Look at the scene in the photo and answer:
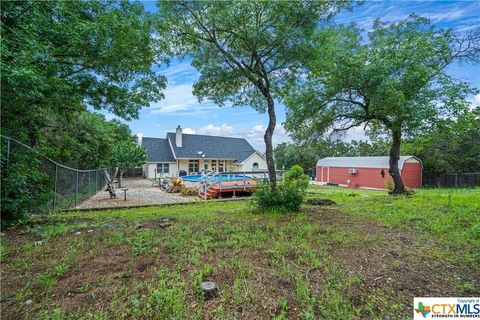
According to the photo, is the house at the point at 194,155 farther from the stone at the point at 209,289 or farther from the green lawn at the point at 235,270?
the stone at the point at 209,289

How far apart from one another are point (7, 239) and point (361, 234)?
18.1 feet

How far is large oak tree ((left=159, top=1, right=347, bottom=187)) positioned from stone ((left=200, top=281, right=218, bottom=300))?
3.97 metres

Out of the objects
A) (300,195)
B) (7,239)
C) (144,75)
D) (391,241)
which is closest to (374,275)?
(391,241)

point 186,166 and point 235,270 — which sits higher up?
point 186,166

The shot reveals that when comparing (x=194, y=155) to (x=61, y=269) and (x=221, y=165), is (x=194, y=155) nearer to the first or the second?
(x=221, y=165)

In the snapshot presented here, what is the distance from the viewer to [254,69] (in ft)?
19.9

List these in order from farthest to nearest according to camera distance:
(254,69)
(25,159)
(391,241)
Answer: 1. (254,69)
2. (25,159)
3. (391,241)

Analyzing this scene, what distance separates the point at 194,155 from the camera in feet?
84.3

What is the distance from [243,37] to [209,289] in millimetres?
5220

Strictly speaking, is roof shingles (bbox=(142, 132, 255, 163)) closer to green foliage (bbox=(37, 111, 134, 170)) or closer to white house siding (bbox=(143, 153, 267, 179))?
white house siding (bbox=(143, 153, 267, 179))

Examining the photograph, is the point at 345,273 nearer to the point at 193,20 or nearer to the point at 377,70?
the point at 193,20

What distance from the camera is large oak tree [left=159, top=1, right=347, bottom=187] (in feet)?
16.5

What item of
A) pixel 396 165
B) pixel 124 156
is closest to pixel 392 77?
pixel 396 165

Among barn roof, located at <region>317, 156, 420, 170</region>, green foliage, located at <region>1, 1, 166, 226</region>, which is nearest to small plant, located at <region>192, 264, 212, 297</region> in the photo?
green foliage, located at <region>1, 1, 166, 226</region>
